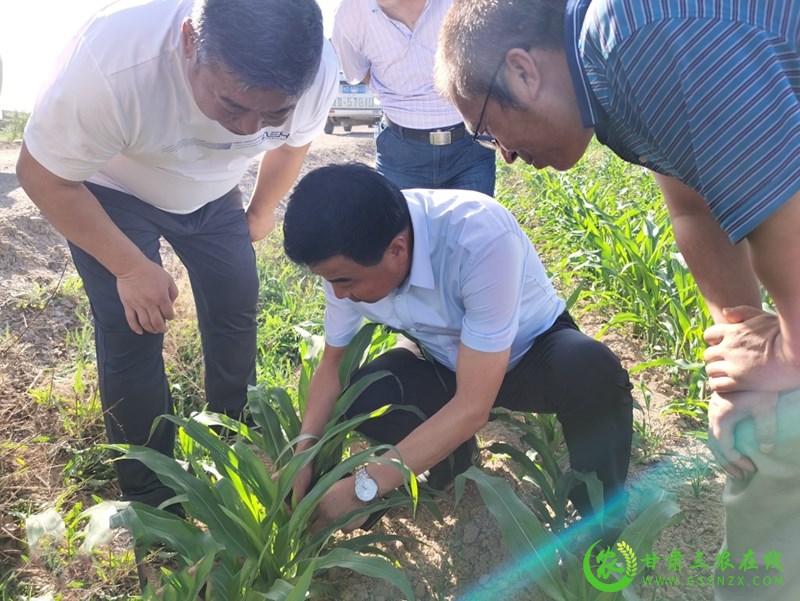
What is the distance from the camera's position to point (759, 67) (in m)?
0.93

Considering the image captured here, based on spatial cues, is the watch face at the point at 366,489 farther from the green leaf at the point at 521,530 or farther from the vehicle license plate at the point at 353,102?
the vehicle license plate at the point at 353,102

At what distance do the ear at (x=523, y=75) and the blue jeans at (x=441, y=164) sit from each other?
1668 mm

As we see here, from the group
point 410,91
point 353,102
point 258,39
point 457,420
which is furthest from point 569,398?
point 353,102

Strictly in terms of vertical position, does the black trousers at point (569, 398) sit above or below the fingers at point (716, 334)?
below

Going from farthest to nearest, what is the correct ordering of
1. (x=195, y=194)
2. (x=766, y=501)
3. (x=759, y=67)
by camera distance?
1. (x=195, y=194)
2. (x=766, y=501)
3. (x=759, y=67)

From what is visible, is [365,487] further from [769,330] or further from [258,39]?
[258,39]

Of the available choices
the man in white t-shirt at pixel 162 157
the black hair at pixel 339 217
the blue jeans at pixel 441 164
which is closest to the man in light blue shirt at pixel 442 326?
the black hair at pixel 339 217

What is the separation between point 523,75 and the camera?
1224 millimetres

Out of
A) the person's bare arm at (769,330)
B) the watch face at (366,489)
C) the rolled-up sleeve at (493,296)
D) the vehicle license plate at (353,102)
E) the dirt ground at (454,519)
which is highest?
the person's bare arm at (769,330)

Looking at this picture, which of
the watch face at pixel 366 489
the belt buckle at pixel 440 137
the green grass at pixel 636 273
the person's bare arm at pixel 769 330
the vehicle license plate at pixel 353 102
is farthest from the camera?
the vehicle license plate at pixel 353 102

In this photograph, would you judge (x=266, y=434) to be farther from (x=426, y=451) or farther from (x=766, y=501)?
(x=766, y=501)

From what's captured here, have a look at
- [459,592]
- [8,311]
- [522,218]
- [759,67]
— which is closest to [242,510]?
[459,592]

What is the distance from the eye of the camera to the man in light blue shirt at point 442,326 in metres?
1.65

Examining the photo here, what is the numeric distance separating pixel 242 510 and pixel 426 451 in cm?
47
